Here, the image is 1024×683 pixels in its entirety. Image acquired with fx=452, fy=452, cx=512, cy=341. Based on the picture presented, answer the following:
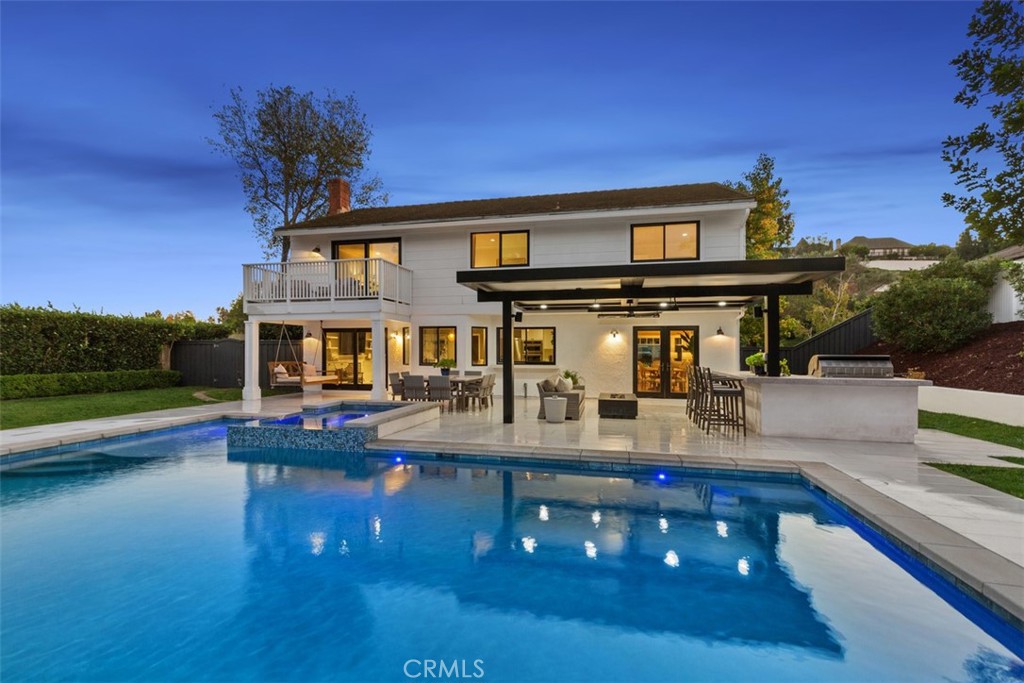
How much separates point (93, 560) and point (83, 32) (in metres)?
16.0

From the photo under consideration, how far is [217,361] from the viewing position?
55.7ft

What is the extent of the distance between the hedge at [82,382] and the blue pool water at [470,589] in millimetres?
8811

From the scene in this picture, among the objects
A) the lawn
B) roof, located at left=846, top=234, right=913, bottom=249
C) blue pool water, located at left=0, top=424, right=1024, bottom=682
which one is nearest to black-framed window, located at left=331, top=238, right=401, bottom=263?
the lawn

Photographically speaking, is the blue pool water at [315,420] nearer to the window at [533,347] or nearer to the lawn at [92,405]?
the lawn at [92,405]

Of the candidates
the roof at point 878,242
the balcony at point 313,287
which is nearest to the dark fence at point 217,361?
the balcony at point 313,287

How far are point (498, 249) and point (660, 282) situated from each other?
21.3 ft

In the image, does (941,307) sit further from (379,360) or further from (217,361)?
(217,361)

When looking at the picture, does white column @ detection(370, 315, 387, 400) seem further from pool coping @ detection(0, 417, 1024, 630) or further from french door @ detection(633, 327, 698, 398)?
french door @ detection(633, 327, 698, 398)

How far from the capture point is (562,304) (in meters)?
12.9

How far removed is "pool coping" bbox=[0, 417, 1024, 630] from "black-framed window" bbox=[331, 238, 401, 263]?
668 cm

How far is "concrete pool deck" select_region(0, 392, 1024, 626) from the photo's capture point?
12.0 feet

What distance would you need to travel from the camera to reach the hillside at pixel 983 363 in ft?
34.4

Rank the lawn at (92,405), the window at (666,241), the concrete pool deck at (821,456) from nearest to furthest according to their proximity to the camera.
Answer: the concrete pool deck at (821,456)
the lawn at (92,405)
the window at (666,241)

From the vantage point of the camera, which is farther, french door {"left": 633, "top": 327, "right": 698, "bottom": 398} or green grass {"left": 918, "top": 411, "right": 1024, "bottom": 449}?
french door {"left": 633, "top": 327, "right": 698, "bottom": 398}
